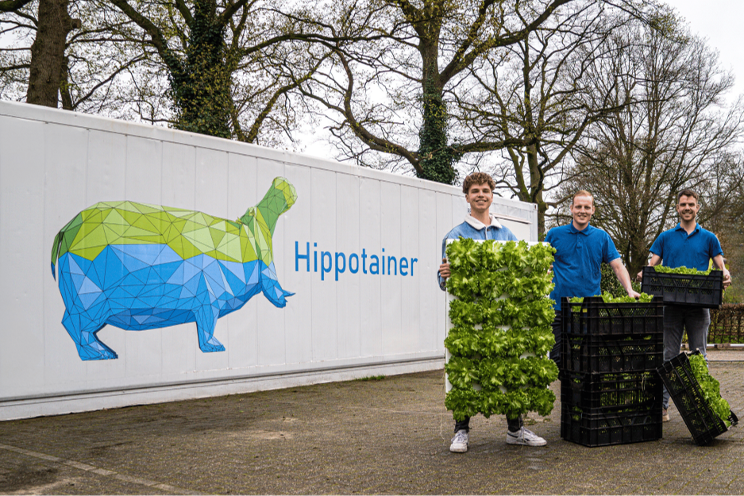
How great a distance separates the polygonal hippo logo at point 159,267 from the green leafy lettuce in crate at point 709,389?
4217 millimetres

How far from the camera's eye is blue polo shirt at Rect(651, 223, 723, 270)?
566 centimetres

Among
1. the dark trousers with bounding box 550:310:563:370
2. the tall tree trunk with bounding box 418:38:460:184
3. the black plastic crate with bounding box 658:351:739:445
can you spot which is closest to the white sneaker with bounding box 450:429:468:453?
the dark trousers with bounding box 550:310:563:370

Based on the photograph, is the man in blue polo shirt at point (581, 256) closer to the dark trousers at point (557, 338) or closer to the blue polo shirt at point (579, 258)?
the blue polo shirt at point (579, 258)

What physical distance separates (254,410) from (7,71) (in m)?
13.9

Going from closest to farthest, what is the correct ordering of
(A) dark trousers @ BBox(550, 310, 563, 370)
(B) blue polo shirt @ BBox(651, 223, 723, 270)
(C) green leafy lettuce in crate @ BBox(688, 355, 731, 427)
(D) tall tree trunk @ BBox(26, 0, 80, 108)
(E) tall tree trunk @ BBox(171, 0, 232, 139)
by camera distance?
(C) green leafy lettuce in crate @ BBox(688, 355, 731, 427) → (A) dark trousers @ BBox(550, 310, 563, 370) → (B) blue polo shirt @ BBox(651, 223, 723, 270) → (D) tall tree trunk @ BBox(26, 0, 80, 108) → (E) tall tree trunk @ BBox(171, 0, 232, 139)

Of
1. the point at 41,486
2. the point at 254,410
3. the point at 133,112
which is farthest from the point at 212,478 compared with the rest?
the point at 133,112

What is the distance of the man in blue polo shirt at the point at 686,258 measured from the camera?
5414 mm

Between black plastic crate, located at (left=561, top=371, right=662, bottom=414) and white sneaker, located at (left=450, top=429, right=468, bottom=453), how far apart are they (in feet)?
2.78

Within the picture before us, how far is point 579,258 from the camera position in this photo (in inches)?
201

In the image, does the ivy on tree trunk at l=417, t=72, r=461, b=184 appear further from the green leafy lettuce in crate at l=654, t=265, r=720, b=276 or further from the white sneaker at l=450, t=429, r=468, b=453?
the white sneaker at l=450, t=429, r=468, b=453

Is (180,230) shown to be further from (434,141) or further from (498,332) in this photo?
(434,141)

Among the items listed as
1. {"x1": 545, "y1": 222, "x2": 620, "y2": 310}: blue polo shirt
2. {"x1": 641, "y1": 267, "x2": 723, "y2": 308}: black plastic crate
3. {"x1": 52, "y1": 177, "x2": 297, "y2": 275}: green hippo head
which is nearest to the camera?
{"x1": 545, "y1": 222, "x2": 620, "y2": 310}: blue polo shirt

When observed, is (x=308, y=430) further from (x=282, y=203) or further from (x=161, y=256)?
(x=282, y=203)

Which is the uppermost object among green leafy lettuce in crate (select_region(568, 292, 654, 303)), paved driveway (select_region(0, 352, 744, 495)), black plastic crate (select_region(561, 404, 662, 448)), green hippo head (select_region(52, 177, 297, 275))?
green hippo head (select_region(52, 177, 297, 275))
